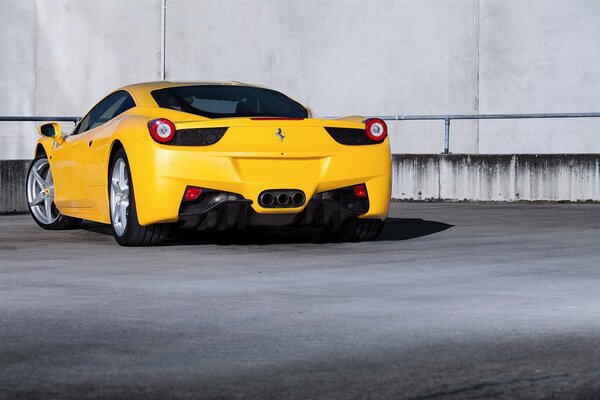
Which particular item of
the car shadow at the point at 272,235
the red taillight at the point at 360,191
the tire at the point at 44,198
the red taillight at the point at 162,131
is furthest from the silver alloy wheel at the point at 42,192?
the red taillight at the point at 360,191

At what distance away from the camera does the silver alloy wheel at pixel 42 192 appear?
12273 millimetres

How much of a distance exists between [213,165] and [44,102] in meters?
16.7

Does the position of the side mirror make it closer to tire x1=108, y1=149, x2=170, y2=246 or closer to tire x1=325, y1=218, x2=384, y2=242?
tire x1=108, y1=149, x2=170, y2=246

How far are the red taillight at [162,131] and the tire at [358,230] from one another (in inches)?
66.6

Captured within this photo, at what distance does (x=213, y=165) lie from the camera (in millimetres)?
9680

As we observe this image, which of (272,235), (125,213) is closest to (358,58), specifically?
(272,235)

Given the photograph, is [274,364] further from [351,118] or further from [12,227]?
[12,227]

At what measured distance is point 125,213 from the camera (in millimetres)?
10180

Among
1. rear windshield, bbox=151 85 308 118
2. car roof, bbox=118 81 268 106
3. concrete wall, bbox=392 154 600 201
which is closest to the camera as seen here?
rear windshield, bbox=151 85 308 118

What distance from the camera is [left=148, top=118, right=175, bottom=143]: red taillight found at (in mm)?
9688

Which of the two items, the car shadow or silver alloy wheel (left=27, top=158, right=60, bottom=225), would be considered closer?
the car shadow

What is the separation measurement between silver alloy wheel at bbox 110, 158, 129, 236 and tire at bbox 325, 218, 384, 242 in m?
1.64

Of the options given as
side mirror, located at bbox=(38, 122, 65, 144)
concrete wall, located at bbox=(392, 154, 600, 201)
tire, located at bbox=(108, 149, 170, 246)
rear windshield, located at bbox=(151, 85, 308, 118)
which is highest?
rear windshield, located at bbox=(151, 85, 308, 118)

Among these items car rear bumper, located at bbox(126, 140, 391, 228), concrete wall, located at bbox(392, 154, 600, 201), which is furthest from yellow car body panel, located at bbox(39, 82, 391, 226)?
concrete wall, located at bbox(392, 154, 600, 201)
